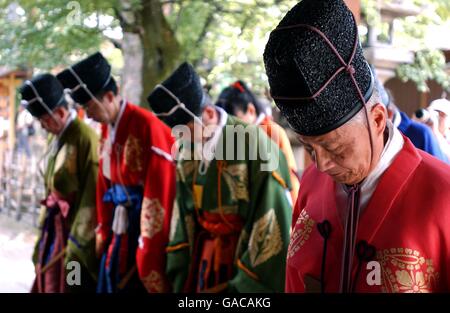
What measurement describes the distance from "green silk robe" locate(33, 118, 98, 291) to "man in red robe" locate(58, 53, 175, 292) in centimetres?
22

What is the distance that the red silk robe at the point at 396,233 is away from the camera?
136 cm

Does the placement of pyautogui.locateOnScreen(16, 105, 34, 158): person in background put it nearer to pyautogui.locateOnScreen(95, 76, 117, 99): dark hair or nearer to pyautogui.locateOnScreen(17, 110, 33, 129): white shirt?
pyautogui.locateOnScreen(17, 110, 33, 129): white shirt

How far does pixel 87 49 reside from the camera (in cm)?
543

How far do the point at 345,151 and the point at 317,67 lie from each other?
21 cm

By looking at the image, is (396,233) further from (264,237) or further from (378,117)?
(264,237)

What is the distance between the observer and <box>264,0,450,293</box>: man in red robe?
136 cm

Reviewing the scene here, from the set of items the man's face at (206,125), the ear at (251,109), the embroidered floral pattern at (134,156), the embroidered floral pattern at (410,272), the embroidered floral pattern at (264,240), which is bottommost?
the embroidered floral pattern at (264,240)

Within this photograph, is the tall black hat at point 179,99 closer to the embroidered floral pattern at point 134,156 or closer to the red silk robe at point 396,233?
the embroidered floral pattern at point 134,156

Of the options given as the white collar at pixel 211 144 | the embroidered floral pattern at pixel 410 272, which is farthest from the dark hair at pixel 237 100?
the embroidered floral pattern at pixel 410 272

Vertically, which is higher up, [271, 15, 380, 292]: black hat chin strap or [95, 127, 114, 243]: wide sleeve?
[271, 15, 380, 292]: black hat chin strap

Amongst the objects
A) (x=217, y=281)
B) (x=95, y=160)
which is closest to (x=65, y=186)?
(x=95, y=160)

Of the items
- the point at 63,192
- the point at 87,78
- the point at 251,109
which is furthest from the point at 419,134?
the point at 63,192

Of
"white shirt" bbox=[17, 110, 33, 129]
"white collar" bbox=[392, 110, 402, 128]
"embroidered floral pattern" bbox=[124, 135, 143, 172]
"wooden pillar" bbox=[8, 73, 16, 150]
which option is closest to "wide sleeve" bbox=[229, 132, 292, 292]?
"white collar" bbox=[392, 110, 402, 128]

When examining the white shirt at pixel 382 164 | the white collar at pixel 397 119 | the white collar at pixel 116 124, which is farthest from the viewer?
the white collar at pixel 116 124
